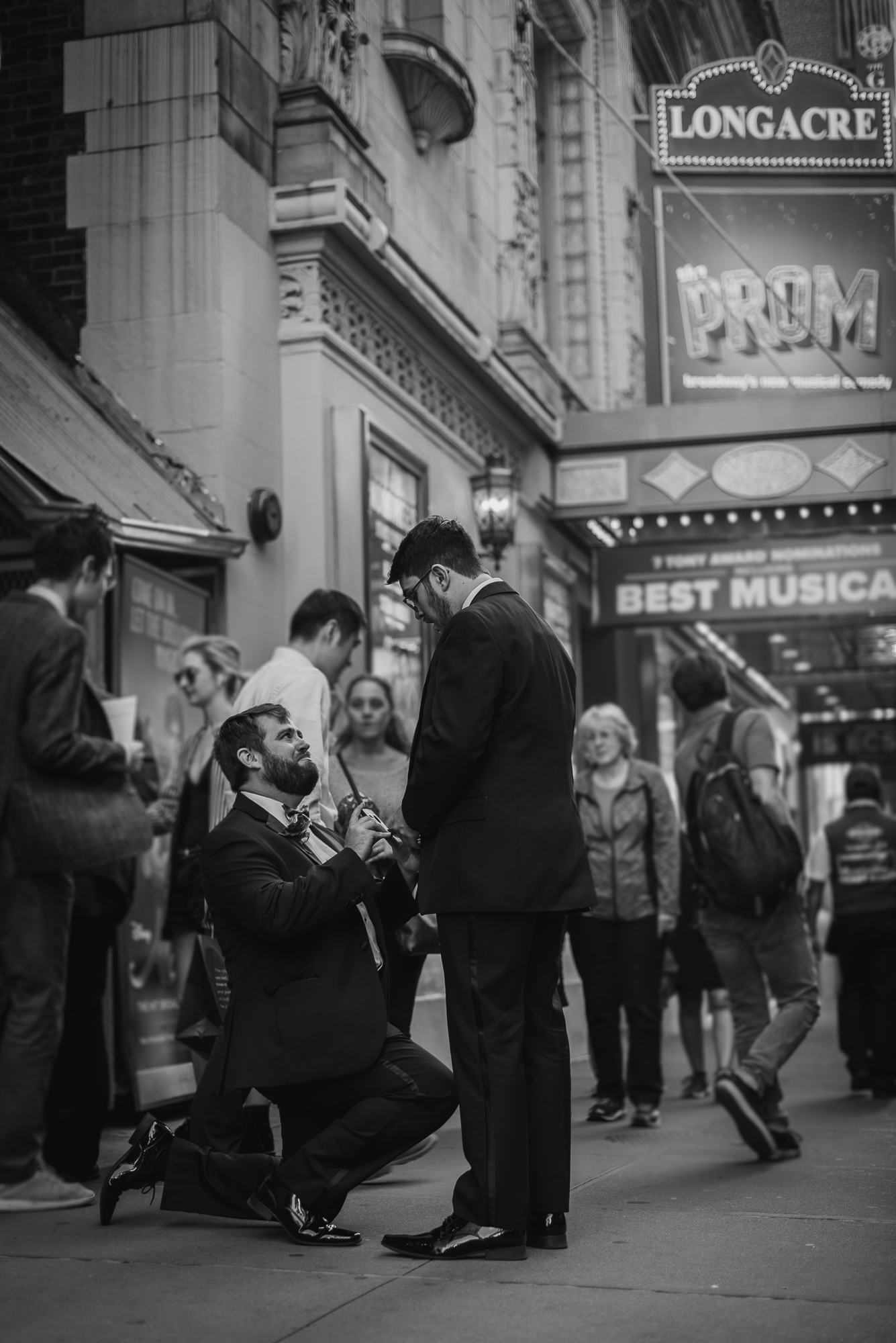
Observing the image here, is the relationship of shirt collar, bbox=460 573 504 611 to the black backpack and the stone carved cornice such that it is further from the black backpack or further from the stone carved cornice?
the stone carved cornice

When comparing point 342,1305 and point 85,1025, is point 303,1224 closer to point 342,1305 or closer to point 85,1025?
point 342,1305

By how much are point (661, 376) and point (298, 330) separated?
7825 mm

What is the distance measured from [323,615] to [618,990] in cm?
313

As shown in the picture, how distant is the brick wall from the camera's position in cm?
1038

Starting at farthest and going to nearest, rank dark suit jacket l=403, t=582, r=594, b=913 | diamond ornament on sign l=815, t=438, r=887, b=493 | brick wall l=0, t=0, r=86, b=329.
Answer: diamond ornament on sign l=815, t=438, r=887, b=493 → brick wall l=0, t=0, r=86, b=329 → dark suit jacket l=403, t=582, r=594, b=913

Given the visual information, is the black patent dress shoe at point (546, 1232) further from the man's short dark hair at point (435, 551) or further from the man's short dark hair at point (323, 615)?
the man's short dark hair at point (323, 615)

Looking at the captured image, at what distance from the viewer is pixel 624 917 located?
8414mm

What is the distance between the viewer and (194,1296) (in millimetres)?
4082

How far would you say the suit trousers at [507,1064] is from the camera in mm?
4418

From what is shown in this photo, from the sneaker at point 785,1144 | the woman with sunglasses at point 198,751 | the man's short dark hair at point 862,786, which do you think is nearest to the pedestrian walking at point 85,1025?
the woman with sunglasses at point 198,751

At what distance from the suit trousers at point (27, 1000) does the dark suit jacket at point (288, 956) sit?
2.32 ft

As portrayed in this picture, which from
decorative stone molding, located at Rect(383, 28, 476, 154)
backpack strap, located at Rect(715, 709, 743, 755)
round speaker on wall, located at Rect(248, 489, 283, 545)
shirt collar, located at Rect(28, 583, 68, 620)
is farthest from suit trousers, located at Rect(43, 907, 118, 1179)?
decorative stone molding, located at Rect(383, 28, 476, 154)

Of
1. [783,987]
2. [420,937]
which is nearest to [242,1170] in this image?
[420,937]

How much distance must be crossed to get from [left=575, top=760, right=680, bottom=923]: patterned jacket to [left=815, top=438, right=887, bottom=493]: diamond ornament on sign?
5991mm
